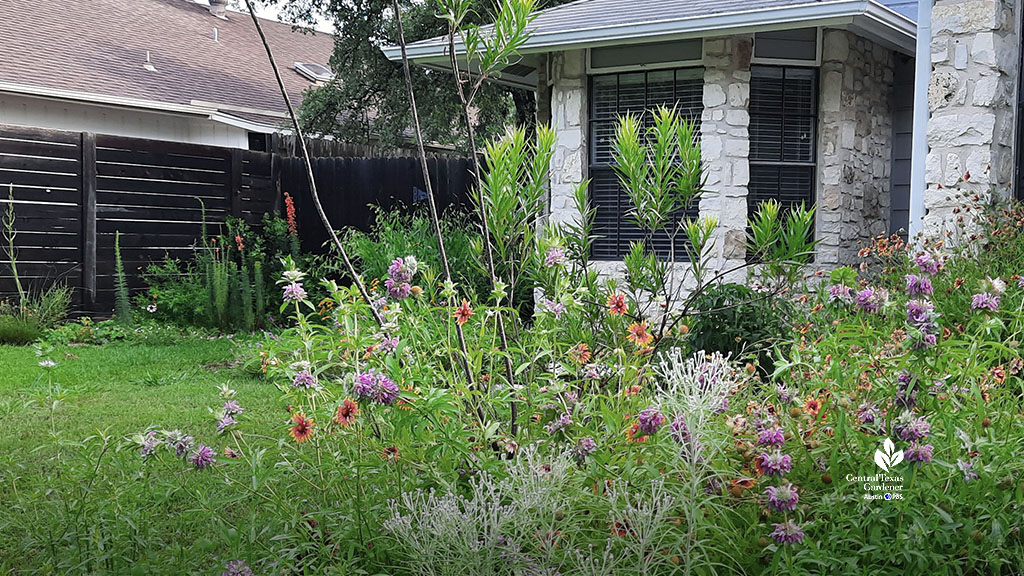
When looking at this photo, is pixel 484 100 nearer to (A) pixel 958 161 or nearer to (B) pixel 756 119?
(B) pixel 756 119

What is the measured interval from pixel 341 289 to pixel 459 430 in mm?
897

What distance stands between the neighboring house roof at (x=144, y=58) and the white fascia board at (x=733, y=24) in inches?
246

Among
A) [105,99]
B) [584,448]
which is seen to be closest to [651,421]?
[584,448]

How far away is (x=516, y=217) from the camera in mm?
3426

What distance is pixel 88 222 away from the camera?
8.68 metres

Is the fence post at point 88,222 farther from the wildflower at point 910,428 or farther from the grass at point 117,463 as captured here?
the wildflower at point 910,428

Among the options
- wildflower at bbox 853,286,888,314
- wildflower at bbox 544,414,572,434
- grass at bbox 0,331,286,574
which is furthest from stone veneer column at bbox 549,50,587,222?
wildflower at bbox 544,414,572,434

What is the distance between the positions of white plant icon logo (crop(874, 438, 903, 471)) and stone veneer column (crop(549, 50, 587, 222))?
18.3 ft

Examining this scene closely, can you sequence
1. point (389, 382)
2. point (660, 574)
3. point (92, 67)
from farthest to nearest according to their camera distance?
point (92, 67), point (389, 382), point (660, 574)

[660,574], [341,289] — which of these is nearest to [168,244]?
[341,289]

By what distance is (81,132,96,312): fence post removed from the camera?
8.66 metres

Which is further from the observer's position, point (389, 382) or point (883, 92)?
point (883, 92)

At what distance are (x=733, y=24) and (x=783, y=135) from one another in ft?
3.91

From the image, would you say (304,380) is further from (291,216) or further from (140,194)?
(291,216)
